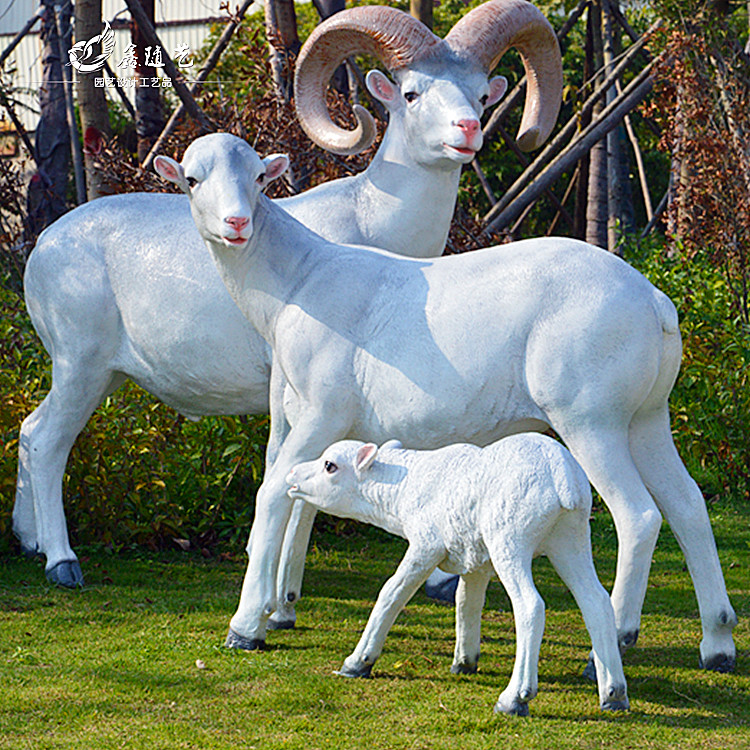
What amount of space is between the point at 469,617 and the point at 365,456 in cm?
82

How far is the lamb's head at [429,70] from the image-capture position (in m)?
5.88

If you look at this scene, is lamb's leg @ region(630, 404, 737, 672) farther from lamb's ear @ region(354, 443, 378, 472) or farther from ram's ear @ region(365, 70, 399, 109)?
ram's ear @ region(365, 70, 399, 109)

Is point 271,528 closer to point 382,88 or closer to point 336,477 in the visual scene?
point 336,477

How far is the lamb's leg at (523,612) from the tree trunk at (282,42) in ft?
18.2

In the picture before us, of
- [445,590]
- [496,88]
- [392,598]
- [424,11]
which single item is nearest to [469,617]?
[392,598]

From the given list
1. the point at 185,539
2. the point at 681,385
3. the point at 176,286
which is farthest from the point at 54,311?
the point at 681,385

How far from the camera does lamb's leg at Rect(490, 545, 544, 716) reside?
4.24 meters

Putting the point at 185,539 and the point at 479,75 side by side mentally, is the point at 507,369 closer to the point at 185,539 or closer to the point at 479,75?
the point at 479,75

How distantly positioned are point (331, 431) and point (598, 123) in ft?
26.7

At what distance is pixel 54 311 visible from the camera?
6.61 meters

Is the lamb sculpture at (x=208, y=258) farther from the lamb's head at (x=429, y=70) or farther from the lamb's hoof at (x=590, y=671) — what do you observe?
the lamb's hoof at (x=590, y=671)

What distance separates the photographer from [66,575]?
21.9 feet

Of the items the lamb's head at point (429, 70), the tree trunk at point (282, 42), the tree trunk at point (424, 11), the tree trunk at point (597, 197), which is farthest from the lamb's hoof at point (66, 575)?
the tree trunk at point (597, 197)

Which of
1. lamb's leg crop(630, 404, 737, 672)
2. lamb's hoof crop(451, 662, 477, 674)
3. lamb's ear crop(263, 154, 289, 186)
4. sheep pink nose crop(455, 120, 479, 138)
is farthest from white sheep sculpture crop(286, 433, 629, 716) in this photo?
sheep pink nose crop(455, 120, 479, 138)
